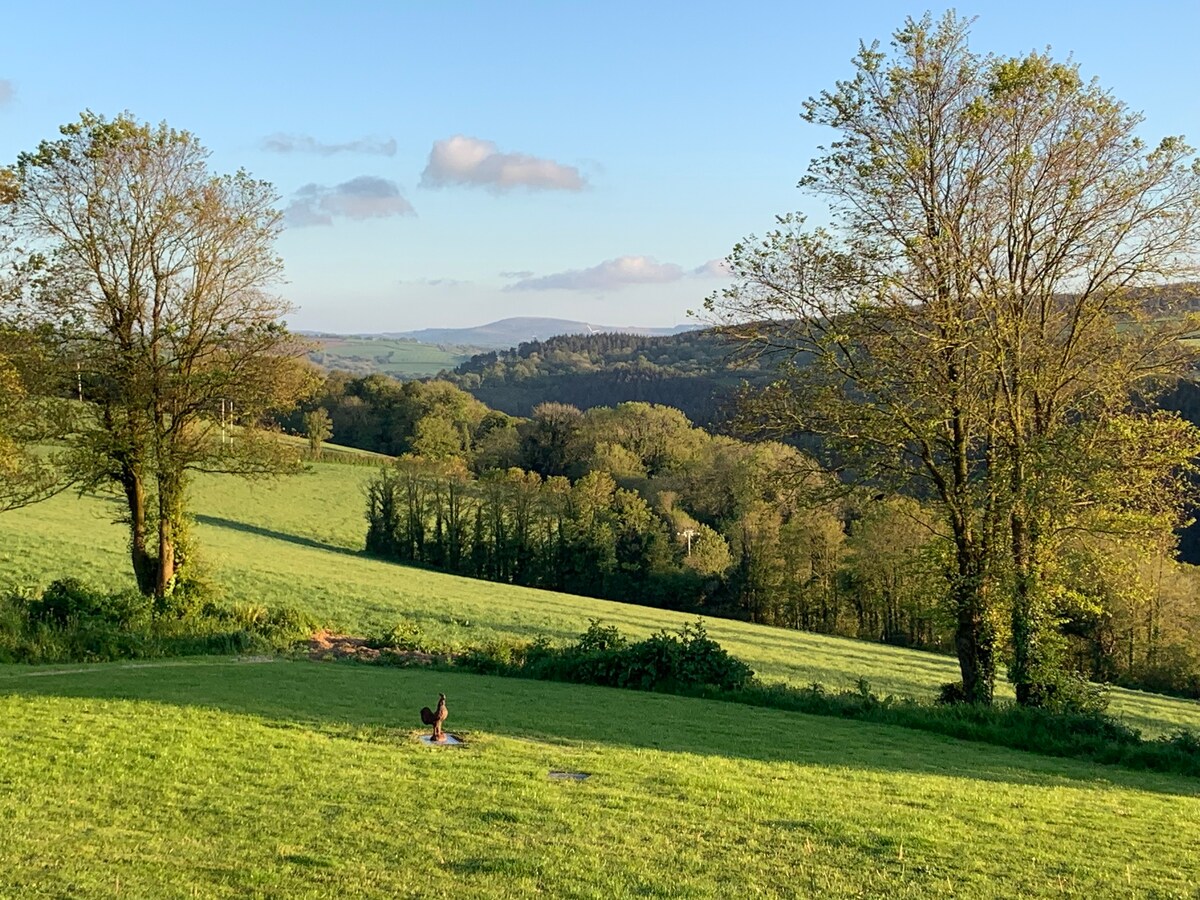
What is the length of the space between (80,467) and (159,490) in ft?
7.91

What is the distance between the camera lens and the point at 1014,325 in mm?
18234

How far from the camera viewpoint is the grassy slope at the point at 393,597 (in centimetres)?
3403

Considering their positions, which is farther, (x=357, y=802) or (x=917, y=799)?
(x=917, y=799)

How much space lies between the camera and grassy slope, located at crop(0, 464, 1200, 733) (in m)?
34.0

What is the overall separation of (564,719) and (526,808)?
5.92 m

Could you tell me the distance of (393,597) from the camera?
132 ft

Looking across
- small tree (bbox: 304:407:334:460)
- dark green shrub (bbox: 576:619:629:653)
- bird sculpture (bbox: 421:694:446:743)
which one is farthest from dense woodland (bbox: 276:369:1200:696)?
bird sculpture (bbox: 421:694:446:743)

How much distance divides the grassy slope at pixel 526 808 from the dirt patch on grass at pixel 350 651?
23.4 ft

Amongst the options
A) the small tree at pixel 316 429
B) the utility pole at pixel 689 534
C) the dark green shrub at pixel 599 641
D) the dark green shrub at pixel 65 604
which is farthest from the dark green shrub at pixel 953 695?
the small tree at pixel 316 429

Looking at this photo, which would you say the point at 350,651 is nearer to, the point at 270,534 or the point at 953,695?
the point at 953,695

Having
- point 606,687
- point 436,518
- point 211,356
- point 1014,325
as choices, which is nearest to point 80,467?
point 211,356

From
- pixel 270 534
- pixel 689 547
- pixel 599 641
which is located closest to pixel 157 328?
pixel 599 641

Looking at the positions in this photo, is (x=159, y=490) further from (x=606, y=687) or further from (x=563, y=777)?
(x=563, y=777)

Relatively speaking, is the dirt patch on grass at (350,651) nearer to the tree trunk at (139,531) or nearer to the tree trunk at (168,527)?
the tree trunk at (168,527)
